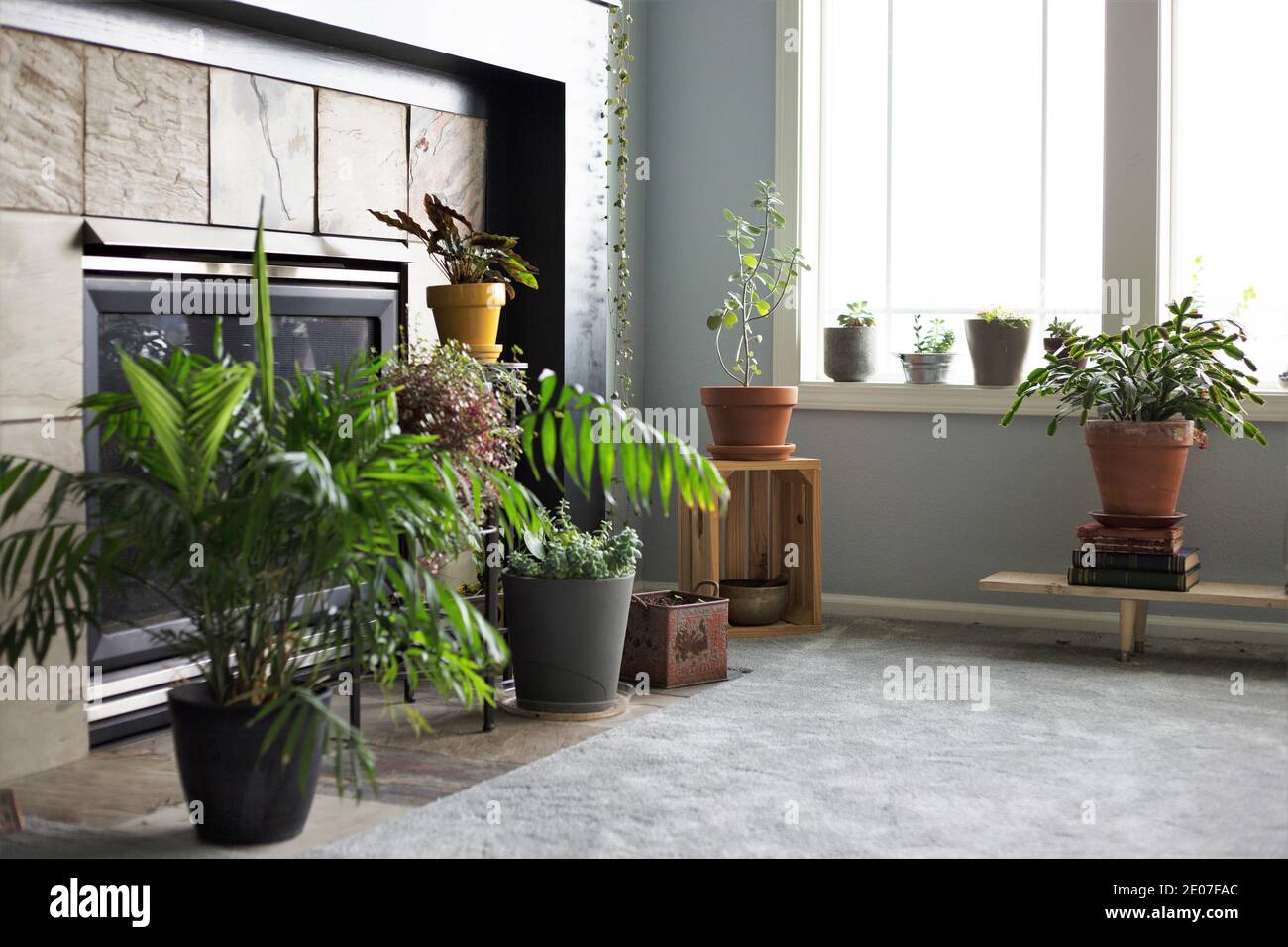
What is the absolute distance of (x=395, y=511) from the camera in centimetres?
250

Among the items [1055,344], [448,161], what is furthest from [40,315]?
[1055,344]

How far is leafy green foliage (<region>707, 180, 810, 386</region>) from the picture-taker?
14.9 feet

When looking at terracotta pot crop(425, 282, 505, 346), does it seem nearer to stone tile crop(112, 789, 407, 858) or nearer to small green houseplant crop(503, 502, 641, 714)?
small green houseplant crop(503, 502, 641, 714)

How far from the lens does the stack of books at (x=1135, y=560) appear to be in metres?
4.02

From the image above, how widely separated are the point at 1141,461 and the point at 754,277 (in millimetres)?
1338

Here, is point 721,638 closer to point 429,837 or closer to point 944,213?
point 429,837

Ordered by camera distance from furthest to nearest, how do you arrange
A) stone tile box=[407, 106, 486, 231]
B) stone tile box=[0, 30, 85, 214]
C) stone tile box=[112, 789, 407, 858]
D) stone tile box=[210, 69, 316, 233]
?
stone tile box=[407, 106, 486, 231] → stone tile box=[210, 69, 316, 233] → stone tile box=[0, 30, 85, 214] → stone tile box=[112, 789, 407, 858]

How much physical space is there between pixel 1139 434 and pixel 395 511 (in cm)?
241

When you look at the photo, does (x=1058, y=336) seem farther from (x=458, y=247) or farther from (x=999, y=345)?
(x=458, y=247)

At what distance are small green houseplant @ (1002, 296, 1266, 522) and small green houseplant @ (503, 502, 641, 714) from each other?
1521 millimetres

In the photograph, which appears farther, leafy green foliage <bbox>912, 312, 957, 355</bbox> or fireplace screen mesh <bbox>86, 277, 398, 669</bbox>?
leafy green foliage <bbox>912, 312, 957, 355</bbox>

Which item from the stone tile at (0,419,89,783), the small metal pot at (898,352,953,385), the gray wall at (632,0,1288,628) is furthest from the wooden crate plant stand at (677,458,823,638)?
the stone tile at (0,419,89,783)

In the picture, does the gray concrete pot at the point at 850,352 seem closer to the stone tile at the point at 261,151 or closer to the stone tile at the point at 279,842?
the stone tile at the point at 261,151

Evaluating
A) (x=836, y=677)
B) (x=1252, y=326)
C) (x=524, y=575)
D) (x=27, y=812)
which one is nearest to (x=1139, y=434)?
(x=1252, y=326)
